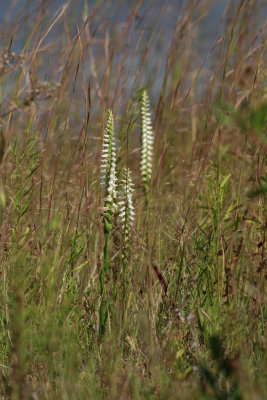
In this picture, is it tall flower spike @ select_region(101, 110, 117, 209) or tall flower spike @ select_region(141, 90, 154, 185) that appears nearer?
tall flower spike @ select_region(101, 110, 117, 209)

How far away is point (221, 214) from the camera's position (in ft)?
6.33

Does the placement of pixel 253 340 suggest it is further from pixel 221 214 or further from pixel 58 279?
pixel 58 279

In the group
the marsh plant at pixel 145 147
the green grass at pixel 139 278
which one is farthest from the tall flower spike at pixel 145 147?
the green grass at pixel 139 278

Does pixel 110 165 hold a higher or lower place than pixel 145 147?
lower

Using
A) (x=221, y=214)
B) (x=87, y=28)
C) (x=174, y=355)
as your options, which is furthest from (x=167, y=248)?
(x=87, y=28)

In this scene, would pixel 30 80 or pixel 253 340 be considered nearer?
pixel 253 340

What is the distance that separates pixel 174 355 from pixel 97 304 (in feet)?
1.74

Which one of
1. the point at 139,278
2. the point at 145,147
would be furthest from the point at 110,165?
the point at 145,147

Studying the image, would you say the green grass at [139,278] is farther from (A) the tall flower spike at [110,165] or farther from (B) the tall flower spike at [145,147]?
(B) the tall flower spike at [145,147]

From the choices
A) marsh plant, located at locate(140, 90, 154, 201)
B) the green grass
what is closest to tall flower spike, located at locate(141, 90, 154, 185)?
marsh plant, located at locate(140, 90, 154, 201)

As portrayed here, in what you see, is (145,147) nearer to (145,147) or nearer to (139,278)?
(145,147)

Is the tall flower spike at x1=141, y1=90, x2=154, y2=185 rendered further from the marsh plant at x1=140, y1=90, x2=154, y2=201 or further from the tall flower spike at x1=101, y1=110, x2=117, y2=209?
the tall flower spike at x1=101, y1=110, x2=117, y2=209

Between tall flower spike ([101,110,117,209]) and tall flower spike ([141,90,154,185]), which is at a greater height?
tall flower spike ([141,90,154,185])

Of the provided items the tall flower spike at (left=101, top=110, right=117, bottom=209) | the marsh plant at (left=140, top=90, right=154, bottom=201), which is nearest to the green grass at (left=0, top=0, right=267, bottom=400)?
the tall flower spike at (left=101, top=110, right=117, bottom=209)
